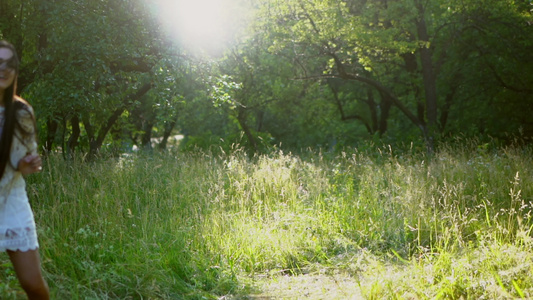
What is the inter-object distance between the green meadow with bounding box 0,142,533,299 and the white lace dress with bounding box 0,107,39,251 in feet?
4.35

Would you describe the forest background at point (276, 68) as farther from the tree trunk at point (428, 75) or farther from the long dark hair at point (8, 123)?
the long dark hair at point (8, 123)

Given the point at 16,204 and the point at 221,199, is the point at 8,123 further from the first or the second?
the point at 221,199

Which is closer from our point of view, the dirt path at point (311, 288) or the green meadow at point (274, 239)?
the green meadow at point (274, 239)

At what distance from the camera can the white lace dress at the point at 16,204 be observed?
279 centimetres

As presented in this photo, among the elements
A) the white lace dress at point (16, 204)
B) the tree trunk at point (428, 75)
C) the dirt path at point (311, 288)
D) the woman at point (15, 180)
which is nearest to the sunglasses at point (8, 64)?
the woman at point (15, 180)

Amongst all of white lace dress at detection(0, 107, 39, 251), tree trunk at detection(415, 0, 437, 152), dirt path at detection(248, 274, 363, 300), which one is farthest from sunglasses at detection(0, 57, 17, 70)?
tree trunk at detection(415, 0, 437, 152)

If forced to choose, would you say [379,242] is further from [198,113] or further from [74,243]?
[198,113]

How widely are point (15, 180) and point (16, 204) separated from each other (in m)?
0.14

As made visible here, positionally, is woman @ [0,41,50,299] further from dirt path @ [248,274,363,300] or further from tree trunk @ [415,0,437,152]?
tree trunk @ [415,0,437,152]

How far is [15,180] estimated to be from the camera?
287 cm

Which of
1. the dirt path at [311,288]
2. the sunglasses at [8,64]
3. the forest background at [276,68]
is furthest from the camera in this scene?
the forest background at [276,68]

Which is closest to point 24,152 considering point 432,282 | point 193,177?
point 432,282

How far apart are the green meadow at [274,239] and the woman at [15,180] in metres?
1.27

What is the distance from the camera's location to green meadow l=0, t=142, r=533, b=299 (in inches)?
175
